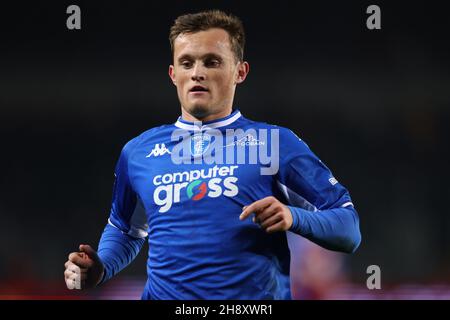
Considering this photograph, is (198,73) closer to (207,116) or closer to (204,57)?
(204,57)

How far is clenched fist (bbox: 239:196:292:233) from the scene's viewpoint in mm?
2221

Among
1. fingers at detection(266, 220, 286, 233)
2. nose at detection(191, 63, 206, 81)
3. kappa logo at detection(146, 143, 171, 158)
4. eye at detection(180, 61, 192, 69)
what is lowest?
fingers at detection(266, 220, 286, 233)

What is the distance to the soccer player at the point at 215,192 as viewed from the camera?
257cm

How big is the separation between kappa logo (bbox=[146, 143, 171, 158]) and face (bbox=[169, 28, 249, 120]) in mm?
192

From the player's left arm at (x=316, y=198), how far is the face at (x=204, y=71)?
1.09 feet

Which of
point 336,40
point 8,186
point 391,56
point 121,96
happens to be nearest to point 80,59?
point 121,96

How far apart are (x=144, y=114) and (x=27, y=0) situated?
1561 mm

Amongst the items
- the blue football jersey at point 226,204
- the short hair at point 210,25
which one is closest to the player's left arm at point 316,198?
the blue football jersey at point 226,204

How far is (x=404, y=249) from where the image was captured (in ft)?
20.2

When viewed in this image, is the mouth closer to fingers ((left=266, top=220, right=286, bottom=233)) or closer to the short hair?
the short hair

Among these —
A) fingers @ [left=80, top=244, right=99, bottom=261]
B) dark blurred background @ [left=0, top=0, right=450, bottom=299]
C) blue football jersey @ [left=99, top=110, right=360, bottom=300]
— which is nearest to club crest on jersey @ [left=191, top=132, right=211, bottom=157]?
blue football jersey @ [left=99, top=110, right=360, bottom=300]

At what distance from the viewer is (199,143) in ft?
9.24

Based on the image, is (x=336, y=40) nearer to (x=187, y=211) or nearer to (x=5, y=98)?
(x=5, y=98)

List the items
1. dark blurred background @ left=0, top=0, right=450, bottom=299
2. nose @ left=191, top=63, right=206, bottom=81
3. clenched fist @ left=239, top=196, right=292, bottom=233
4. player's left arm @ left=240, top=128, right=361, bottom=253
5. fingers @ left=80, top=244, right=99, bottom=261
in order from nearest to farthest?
clenched fist @ left=239, top=196, right=292, bottom=233 < player's left arm @ left=240, top=128, right=361, bottom=253 < fingers @ left=80, top=244, right=99, bottom=261 < nose @ left=191, top=63, right=206, bottom=81 < dark blurred background @ left=0, top=0, right=450, bottom=299
